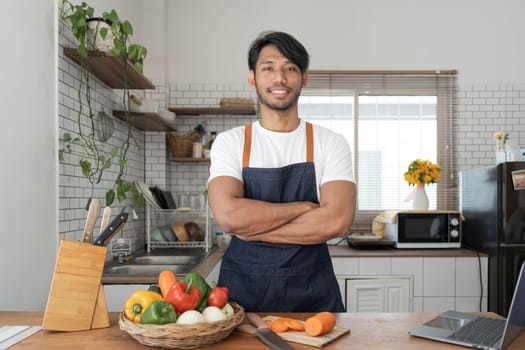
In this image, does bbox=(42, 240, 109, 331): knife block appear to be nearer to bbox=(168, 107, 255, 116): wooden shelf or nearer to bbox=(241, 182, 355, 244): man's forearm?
bbox=(241, 182, 355, 244): man's forearm

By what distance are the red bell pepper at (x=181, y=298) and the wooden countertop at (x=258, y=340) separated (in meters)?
0.11

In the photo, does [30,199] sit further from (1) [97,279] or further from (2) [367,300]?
(2) [367,300]

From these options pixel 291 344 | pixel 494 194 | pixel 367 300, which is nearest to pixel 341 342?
pixel 291 344

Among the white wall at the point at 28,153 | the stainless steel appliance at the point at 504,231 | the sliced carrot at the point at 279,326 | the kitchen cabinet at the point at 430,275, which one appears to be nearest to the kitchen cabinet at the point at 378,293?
the kitchen cabinet at the point at 430,275

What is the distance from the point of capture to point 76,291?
4.30 feet

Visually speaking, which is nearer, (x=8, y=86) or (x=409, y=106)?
(x=8, y=86)

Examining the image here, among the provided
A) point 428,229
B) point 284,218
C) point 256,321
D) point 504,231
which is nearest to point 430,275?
point 428,229

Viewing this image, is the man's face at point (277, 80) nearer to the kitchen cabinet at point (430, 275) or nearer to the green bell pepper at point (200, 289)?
the green bell pepper at point (200, 289)

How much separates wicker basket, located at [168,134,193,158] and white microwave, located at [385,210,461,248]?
1808 millimetres

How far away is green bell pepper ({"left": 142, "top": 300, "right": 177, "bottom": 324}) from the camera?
3.73 ft

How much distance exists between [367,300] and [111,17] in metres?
2.58

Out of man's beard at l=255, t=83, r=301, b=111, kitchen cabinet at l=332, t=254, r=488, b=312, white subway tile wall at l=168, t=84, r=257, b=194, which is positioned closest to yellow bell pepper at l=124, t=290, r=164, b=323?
man's beard at l=255, t=83, r=301, b=111

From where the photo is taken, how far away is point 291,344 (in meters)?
1.20

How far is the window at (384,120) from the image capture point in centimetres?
419
